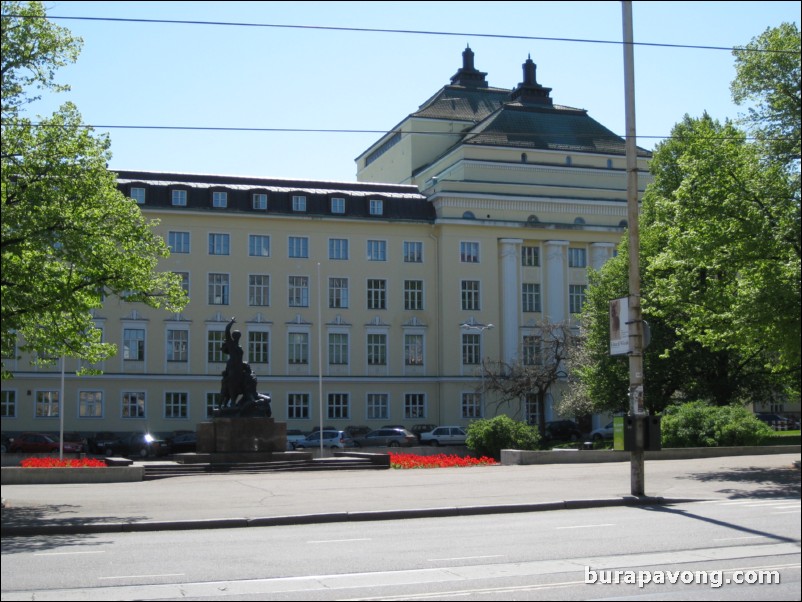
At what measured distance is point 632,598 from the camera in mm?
9180

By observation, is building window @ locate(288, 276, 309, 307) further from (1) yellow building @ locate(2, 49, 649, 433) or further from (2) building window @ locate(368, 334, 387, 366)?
(2) building window @ locate(368, 334, 387, 366)

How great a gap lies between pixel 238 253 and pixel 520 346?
20.1 metres

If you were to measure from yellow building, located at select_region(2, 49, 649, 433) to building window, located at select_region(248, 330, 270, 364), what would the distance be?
9 cm

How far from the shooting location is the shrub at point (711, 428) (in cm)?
3281

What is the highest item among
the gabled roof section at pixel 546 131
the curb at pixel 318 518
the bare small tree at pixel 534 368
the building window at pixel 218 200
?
the gabled roof section at pixel 546 131

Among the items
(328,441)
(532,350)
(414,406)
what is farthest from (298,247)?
(532,350)

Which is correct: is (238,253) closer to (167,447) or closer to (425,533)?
(167,447)

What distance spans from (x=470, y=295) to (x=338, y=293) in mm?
9144

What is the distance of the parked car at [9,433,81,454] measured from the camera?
172 ft

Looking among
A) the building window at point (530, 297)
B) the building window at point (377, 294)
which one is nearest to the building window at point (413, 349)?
the building window at point (377, 294)

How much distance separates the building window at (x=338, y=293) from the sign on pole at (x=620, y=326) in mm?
44794

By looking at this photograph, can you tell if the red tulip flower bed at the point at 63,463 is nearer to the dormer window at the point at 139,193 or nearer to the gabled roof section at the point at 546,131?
the dormer window at the point at 139,193

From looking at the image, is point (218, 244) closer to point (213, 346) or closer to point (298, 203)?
point (298, 203)

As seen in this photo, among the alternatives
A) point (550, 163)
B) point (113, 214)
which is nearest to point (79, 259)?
point (113, 214)
